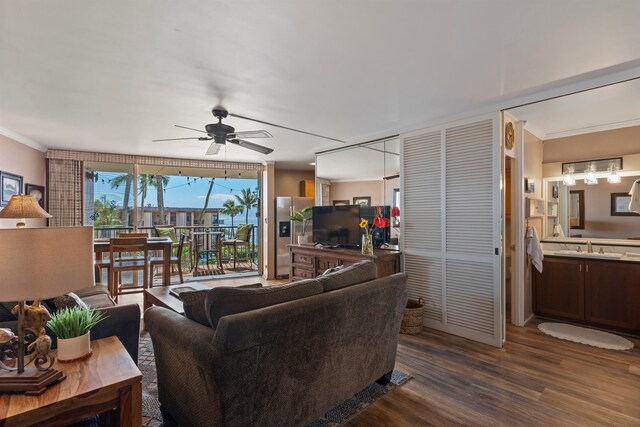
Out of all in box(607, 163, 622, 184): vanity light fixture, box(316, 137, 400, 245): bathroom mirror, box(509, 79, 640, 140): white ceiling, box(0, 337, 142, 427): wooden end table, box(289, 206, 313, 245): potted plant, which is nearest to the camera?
box(0, 337, 142, 427): wooden end table

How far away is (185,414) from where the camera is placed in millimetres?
1701

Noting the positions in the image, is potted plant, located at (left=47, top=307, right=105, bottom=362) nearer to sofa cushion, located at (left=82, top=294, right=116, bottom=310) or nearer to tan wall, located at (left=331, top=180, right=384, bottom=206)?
sofa cushion, located at (left=82, top=294, right=116, bottom=310)

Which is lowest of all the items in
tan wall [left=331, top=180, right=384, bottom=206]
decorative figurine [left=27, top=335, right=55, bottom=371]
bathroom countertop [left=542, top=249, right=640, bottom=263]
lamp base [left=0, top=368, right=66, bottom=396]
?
lamp base [left=0, top=368, right=66, bottom=396]

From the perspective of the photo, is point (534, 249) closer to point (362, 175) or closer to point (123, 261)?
point (362, 175)

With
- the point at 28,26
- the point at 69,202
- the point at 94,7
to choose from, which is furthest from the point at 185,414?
the point at 69,202

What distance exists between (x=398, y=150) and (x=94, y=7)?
3.27 metres

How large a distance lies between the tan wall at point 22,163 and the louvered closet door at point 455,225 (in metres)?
4.96

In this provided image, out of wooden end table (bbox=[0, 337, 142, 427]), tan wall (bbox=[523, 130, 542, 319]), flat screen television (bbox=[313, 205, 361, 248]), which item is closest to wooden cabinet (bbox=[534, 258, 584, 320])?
tan wall (bbox=[523, 130, 542, 319])

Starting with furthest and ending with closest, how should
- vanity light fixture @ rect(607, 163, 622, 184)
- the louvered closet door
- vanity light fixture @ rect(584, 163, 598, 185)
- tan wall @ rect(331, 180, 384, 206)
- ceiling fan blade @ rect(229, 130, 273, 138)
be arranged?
1. tan wall @ rect(331, 180, 384, 206)
2. vanity light fixture @ rect(584, 163, 598, 185)
3. vanity light fixture @ rect(607, 163, 622, 184)
4. the louvered closet door
5. ceiling fan blade @ rect(229, 130, 273, 138)

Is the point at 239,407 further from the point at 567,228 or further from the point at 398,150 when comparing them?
the point at 567,228

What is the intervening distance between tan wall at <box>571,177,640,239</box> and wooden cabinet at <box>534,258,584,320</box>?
79cm

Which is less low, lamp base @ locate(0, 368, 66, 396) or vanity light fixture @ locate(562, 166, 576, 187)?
vanity light fixture @ locate(562, 166, 576, 187)

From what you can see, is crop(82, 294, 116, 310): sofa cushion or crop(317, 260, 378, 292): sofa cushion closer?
crop(317, 260, 378, 292): sofa cushion

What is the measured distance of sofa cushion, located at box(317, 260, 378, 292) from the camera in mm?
1990
